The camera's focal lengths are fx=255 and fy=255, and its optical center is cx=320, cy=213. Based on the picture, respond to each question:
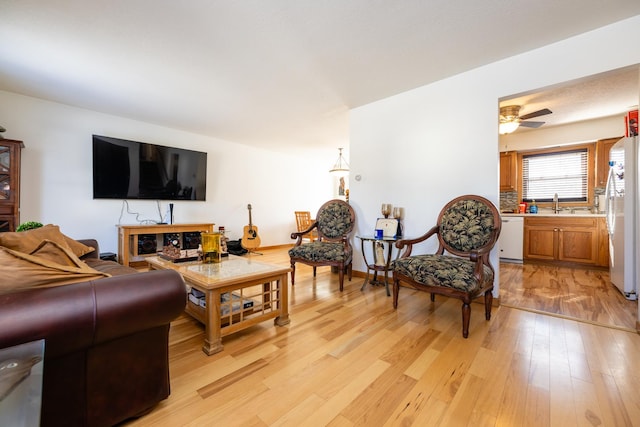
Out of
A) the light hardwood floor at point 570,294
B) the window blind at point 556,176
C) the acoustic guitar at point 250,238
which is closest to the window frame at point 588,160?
the window blind at point 556,176

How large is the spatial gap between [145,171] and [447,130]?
4277 millimetres

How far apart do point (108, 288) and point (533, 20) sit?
3012 mm

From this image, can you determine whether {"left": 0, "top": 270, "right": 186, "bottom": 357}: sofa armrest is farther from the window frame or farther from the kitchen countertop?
the window frame

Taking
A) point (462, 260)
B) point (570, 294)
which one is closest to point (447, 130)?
point (462, 260)

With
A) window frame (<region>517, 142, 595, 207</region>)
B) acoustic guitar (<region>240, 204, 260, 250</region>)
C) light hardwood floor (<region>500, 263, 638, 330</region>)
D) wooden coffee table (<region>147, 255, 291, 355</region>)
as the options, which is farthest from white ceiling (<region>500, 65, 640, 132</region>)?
acoustic guitar (<region>240, 204, 260, 250</region>)

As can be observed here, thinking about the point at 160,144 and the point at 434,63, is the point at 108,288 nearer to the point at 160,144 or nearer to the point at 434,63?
the point at 434,63

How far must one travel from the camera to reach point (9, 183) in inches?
111

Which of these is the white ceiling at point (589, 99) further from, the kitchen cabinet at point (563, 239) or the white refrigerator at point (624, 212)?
the kitchen cabinet at point (563, 239)

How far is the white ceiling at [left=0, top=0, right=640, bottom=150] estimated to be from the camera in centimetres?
175

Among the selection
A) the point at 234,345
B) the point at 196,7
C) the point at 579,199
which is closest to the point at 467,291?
the point at 234,345

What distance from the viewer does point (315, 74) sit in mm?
2605

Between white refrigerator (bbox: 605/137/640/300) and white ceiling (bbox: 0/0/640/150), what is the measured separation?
1.08 metres

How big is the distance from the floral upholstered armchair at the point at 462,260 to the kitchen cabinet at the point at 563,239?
8.98 feet

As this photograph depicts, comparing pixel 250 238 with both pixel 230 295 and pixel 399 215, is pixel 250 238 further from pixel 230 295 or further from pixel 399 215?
pixel 230 295
